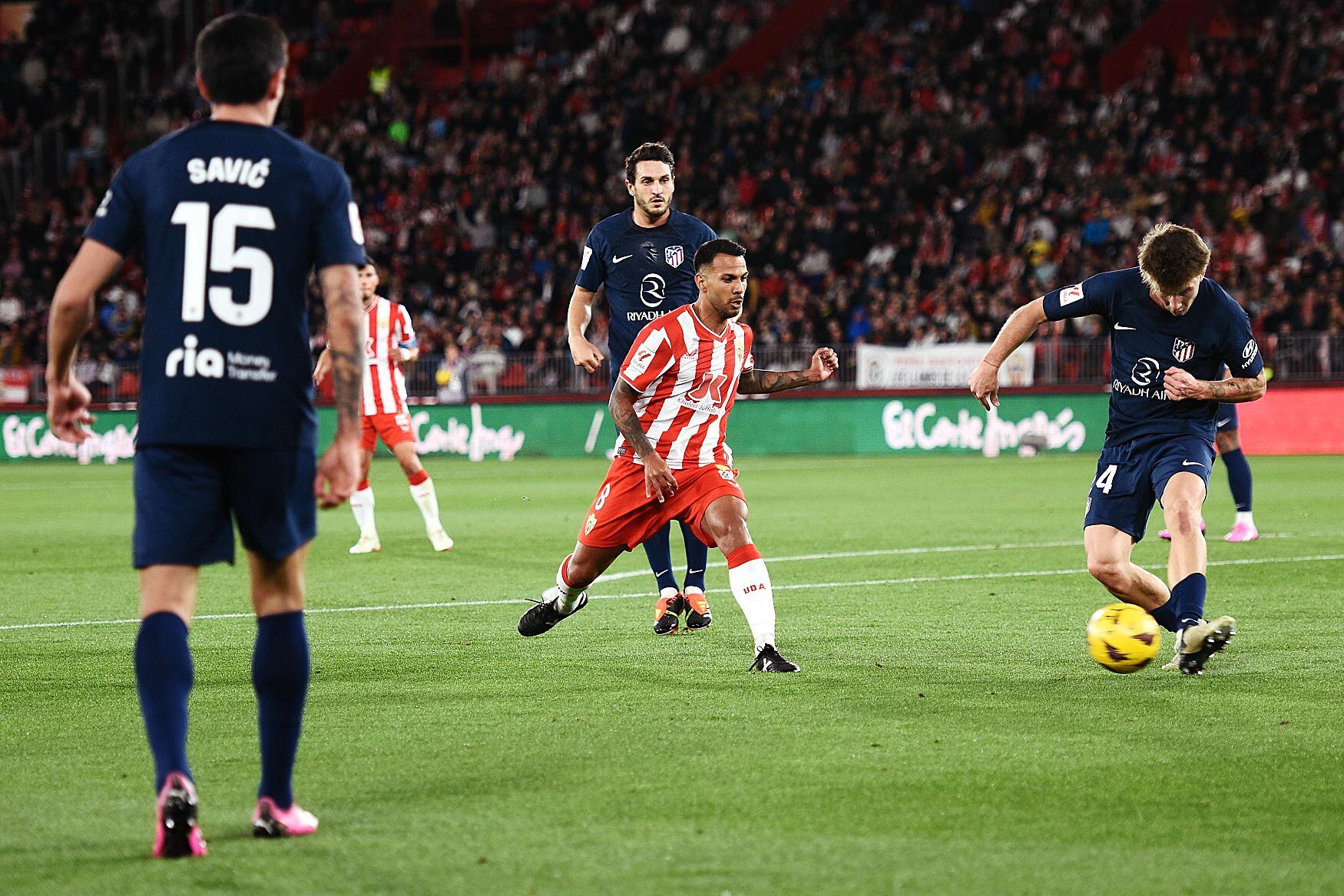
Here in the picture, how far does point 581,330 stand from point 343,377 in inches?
189

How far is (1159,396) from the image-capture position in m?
7.27

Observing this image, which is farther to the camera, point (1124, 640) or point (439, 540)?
point (439, 540)

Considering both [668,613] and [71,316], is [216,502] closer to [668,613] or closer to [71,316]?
[71,316]

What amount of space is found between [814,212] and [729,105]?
4.80 metres

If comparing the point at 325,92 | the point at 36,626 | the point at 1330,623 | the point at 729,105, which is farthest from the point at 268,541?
the point at 325,92

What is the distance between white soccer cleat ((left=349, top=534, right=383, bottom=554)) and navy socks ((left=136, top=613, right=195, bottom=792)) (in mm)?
9087

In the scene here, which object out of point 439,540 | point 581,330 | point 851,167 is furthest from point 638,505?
point 851,167

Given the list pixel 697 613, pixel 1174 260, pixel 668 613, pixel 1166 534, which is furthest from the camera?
pixel 1166 534

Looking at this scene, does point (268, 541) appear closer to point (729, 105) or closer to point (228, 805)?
point (228, 805)

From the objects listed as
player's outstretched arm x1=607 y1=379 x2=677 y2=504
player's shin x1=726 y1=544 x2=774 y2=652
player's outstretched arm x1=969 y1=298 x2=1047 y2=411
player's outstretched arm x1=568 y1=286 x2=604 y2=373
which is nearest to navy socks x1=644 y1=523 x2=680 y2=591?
player's outstretched arm x1=568 y1=286 x2=604 y2=373

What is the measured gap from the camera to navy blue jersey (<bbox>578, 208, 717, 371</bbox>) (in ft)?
29.8

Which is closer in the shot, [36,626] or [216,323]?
[216,323]

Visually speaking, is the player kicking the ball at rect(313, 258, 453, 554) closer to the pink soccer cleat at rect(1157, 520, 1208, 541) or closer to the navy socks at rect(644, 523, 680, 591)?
the navy socks at rect(644, 523, 680, 591)

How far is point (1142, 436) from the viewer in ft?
23.9
